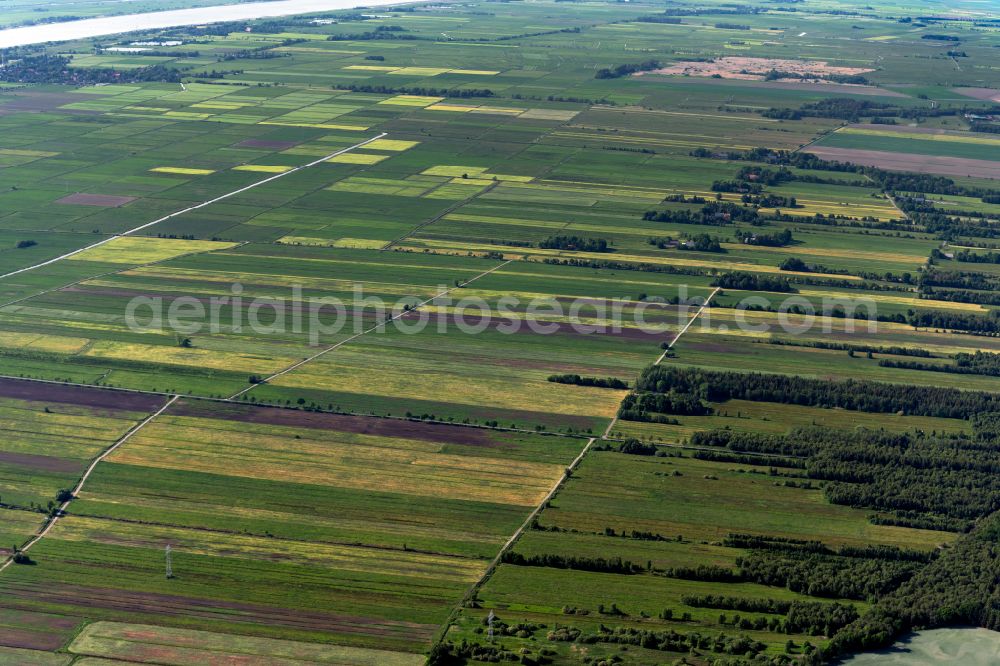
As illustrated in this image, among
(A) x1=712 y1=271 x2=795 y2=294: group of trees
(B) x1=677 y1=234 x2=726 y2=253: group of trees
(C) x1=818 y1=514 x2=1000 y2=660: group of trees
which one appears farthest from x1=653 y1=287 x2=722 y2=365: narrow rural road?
(C) x1=818 y1=514 x2=1000 y2=660: group of trees

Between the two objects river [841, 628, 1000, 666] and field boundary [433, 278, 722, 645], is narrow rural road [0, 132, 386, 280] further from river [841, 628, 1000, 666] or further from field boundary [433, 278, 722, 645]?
river [841, 628, 1000, 666]

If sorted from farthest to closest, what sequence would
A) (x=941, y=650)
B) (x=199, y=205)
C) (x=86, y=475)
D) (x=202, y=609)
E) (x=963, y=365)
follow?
(x=199, y=205), (x=963, y=365), (x=86, y=475), (x=202, y=609), (x=941, y=650)

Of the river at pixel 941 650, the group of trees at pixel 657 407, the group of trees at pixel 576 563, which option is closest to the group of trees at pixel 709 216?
the group of trees at pixel 657 407

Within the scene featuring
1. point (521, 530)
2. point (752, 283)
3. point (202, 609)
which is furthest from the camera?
point (752, 283)

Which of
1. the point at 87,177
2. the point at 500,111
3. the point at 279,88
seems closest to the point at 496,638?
the point at 87,177

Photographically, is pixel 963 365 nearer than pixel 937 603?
No

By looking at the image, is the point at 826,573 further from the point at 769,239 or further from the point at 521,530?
the point at 769,239

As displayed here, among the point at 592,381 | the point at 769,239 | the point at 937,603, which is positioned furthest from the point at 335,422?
the point at 769,239
